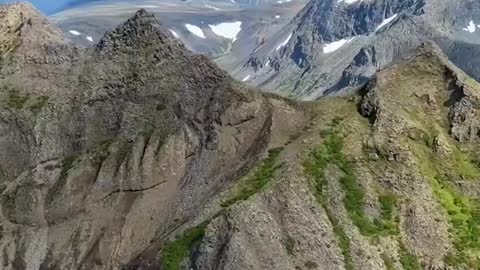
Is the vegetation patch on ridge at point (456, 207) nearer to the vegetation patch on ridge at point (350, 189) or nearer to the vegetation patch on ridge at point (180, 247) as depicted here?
the vegetation patch on ridge at point (350, 189)

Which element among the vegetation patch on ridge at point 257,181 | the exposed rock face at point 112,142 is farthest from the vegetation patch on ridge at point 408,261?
the exposed rock face at point 112,142

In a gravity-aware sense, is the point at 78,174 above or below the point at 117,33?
below

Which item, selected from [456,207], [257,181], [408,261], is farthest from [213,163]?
[456,207]

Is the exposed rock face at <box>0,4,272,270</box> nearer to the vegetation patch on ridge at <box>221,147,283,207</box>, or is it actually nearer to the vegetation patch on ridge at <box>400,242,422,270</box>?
the vegetation patch on ridge at <box>221,147,283,207</box>

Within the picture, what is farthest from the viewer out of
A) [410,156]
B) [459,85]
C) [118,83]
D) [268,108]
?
[118,83]

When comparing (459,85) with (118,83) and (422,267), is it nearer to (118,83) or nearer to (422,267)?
(422,267)

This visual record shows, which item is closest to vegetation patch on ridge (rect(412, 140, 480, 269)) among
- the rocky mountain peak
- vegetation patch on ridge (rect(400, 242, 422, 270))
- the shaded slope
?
the shaded slope

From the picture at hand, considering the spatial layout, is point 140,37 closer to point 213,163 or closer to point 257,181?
point 213,163

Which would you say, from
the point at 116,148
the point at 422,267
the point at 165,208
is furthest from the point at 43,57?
the point at 422,267
